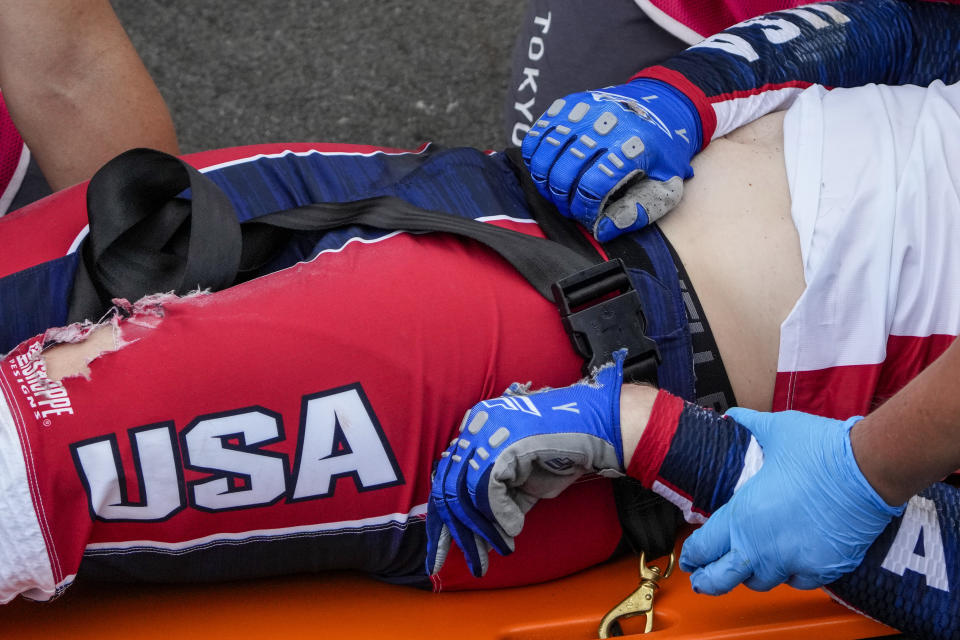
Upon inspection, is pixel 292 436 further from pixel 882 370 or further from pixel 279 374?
pixel 882 370

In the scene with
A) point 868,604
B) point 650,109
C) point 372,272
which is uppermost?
point 650,109

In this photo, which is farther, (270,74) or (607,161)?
(270,74)

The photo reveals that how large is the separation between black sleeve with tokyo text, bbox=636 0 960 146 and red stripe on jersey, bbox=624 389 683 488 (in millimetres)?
358

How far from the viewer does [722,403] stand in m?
0.92

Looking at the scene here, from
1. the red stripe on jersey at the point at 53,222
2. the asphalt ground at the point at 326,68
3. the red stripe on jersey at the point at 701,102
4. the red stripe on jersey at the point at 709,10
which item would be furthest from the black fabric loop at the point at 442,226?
the asphalt ground at the point at 326,68

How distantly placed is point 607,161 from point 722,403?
0.26 m

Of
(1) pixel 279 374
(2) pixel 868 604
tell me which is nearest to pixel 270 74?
(1) pixel 279 374

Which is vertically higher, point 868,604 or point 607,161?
point 607,161

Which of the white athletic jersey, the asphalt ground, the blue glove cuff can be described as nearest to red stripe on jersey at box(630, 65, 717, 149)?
the blue glove cuff

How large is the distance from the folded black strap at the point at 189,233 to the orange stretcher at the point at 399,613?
11.2 inches

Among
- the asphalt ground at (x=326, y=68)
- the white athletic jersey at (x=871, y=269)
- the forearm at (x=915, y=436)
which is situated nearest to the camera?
the forearm at (x=915, y=436)

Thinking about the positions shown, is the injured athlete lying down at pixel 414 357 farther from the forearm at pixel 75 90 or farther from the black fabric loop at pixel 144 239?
the forearm at pixel 75 90

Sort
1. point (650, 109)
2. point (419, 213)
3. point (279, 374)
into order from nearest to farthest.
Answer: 1. point (279, 374)
2. point (419, 213)
3. point (650, 109)

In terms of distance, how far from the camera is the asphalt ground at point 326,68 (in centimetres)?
180
